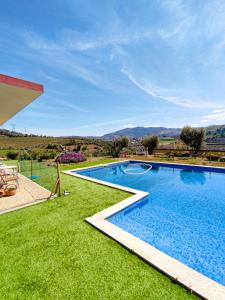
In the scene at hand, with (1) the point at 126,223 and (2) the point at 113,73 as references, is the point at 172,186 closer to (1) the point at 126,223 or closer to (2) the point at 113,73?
(1) the point at 126,223

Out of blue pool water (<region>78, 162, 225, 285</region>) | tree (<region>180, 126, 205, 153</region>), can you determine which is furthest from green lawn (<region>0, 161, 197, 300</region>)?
tree (<region>180, 126, 205, 153</region>)

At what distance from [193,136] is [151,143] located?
16.7ft

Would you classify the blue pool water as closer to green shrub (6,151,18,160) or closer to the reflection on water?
the reflection on water

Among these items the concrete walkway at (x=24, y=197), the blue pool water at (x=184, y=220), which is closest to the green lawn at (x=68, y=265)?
the concrete walkway at (x=24, y=197)

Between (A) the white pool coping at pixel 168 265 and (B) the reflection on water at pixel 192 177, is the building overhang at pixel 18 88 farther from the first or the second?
(B) the reflection on water at pixel 192 177

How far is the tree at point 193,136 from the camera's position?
1964 cm

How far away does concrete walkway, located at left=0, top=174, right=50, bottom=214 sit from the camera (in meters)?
5.16

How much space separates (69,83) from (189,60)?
10.9 m

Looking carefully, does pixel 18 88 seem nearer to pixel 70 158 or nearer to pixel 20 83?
pixel 20 83

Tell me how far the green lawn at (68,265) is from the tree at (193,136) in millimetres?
19137

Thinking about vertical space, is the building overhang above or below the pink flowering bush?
above

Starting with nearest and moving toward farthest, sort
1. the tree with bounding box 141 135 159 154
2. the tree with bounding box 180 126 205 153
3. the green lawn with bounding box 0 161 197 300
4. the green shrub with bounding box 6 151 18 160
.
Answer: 1. the green lawn with bounding box 0 161 197 300
2. the green shrub with bounding box 6 151 18 160
3. the tree with bounding box 180 126 205 153
4. the tree with bounding box 141 135 159 154

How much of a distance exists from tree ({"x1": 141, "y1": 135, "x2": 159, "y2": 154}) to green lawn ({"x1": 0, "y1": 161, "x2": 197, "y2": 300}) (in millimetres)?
17643

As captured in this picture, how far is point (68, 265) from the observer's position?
271 cm
